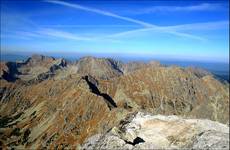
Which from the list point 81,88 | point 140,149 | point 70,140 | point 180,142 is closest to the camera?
point 140,149

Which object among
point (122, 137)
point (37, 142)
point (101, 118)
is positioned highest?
point (122, 137)

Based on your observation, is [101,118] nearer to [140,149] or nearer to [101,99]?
[101,99]

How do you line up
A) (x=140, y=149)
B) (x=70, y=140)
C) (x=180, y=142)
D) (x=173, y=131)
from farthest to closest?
(x=70, y=140) → (x=173, y=131) → (x=180, y=142) → (x=140, y=149)

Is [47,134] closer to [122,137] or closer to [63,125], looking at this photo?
[63,125]

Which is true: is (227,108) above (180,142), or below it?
below

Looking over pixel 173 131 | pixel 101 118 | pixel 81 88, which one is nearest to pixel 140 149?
pixel 173 131

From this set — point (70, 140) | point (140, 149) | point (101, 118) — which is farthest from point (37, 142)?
point (140, 149)

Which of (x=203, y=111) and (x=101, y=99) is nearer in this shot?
(x=101, y=99)
